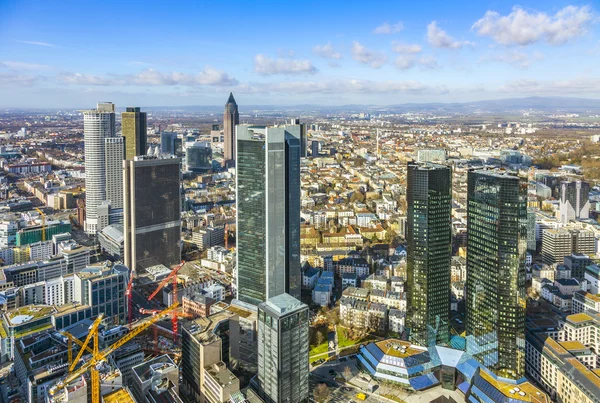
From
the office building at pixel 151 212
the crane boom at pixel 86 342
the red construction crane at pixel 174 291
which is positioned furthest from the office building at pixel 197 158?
the crane boom at pixel 86 342

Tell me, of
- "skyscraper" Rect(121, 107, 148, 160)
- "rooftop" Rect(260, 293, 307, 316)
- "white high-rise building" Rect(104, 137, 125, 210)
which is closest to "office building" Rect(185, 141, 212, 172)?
"skyscraper" Rect(121, 107, 148, 160)

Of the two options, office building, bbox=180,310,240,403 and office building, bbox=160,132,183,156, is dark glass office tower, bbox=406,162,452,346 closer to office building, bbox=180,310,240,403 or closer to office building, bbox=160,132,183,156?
office building, bbox=180,310,240,403

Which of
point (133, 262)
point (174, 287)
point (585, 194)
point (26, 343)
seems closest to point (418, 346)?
point (174, 287)

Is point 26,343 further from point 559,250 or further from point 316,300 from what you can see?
point 559,250

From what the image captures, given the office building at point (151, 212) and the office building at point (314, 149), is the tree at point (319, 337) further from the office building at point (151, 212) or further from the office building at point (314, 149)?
the office building at point (314, 149)

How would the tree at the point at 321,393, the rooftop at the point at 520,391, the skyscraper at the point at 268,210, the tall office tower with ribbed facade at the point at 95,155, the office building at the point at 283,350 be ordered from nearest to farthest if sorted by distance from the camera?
the office building at the point at 283,350, the rooftop at the point at 520,391, the tree at the point at 321,393, the skyscraper at the point at 268,210, the tall office tower with ribbed facade at the point at 95,155

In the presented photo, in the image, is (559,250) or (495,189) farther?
(559,250)

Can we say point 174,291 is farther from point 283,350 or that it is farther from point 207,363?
point 283,350
